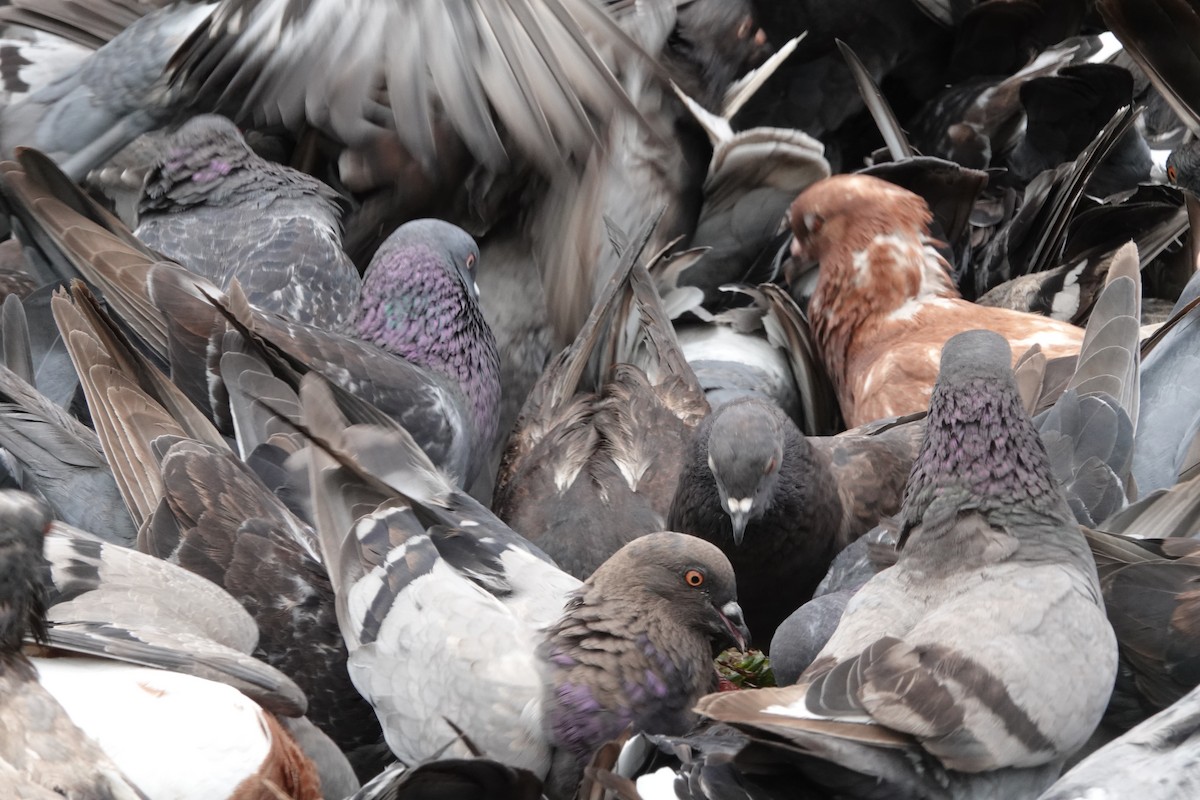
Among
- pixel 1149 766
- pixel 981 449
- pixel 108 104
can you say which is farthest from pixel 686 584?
pixel 108 104

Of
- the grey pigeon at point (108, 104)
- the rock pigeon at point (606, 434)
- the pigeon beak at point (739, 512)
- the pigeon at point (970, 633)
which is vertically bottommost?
the rock pigeon at point (606, 434)

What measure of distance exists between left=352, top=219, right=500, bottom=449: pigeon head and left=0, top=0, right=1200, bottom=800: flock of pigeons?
0.01 m

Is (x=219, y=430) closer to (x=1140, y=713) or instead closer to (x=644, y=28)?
(x=644, y=28)

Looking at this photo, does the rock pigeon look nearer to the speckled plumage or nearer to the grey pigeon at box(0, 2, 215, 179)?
the speckled plumage

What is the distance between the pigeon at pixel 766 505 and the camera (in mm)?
2980

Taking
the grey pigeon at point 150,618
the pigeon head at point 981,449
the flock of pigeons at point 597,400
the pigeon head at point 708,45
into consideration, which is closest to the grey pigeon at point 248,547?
the flock of pigeons at point 597,400

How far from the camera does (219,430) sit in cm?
337

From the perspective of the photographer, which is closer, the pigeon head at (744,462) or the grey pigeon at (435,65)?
the pigeon head at (744,462)

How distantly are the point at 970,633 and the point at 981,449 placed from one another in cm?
44

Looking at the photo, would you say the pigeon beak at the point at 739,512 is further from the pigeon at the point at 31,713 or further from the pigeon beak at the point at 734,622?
the pigeon at the point at 31,713

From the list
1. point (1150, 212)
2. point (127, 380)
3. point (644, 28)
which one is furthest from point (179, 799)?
point (1150, 212)

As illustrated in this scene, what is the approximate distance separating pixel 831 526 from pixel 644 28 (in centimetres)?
181

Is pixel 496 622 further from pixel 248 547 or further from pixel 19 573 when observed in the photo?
pixel 19 573

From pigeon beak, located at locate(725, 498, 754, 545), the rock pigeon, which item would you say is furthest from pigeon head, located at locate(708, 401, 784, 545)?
the rock pigeon
